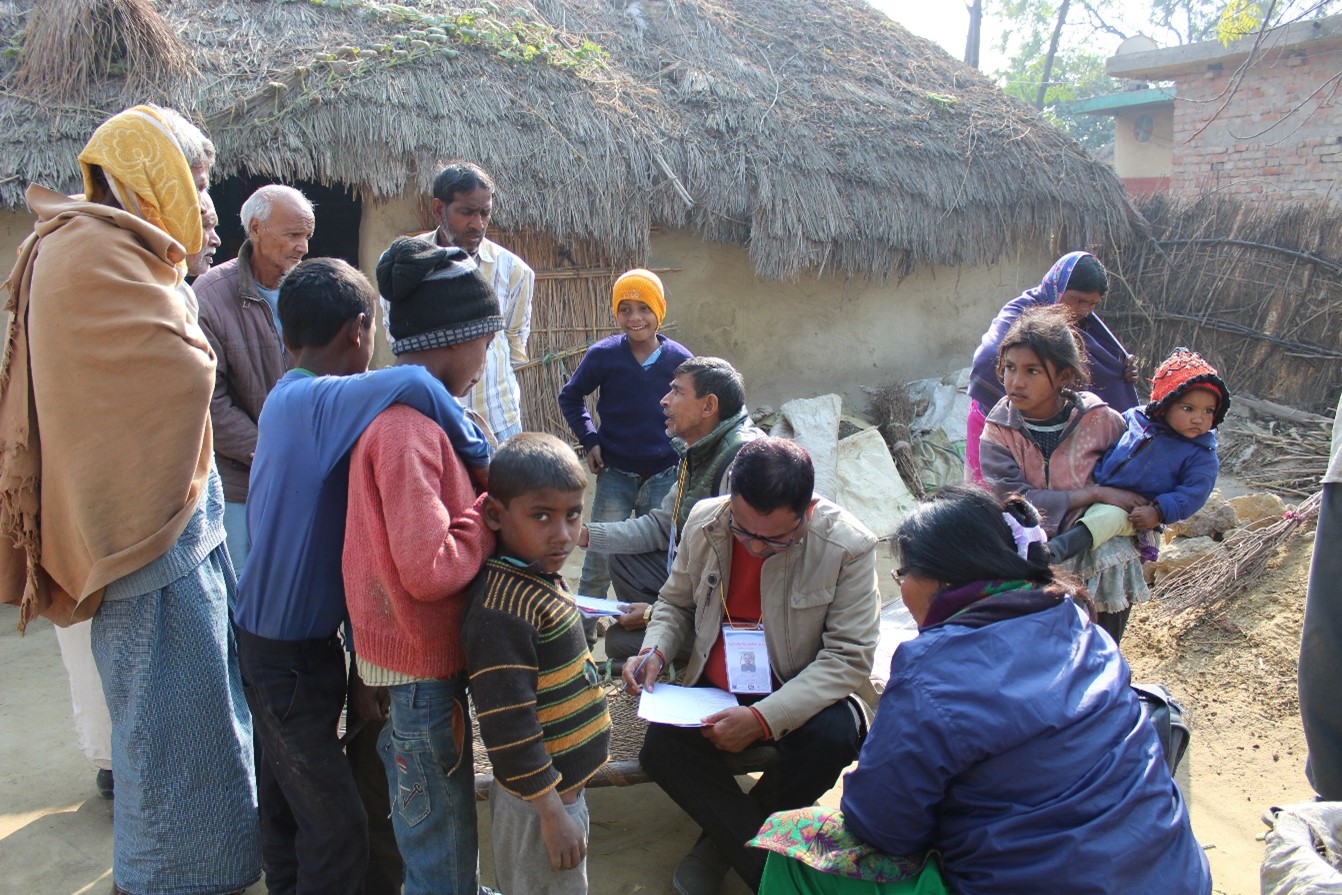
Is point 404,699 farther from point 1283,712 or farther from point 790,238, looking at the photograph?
point 790,238

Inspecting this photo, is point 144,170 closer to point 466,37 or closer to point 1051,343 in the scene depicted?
point 1051,343

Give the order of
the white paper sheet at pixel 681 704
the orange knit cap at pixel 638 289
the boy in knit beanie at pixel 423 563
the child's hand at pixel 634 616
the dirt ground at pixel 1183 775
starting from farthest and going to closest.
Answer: the orange knit cap at pixel 638 289, the child's hand at pixel 634 616, the dirt ground at pixel 1183 775, the white paper sheet at pixel 681 704, the boy in knit beanie at pixel 423 563

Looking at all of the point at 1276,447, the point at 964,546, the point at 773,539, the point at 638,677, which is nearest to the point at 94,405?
the point at 638,677

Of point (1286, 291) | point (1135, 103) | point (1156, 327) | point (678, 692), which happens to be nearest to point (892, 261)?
point (1156, 327)

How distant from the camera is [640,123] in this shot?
7.61 metres

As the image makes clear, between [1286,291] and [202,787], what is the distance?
10.2 m

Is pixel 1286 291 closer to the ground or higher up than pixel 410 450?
closer to the ground

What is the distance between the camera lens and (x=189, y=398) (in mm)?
2287

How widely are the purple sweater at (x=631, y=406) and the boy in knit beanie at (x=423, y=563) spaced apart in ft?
7.04

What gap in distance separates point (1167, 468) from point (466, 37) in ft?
19.6

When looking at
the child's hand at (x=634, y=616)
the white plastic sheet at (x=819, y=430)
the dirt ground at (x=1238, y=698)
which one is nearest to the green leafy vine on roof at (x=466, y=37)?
the white plastic sheet at (x=819, y=430)

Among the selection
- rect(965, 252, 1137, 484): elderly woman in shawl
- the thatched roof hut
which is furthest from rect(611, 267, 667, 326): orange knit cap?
the thatched roof hut

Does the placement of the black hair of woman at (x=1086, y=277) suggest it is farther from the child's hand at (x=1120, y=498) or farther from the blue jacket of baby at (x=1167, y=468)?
the child's hand at (x=1120, y=498)

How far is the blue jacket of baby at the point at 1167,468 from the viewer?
3.32m
